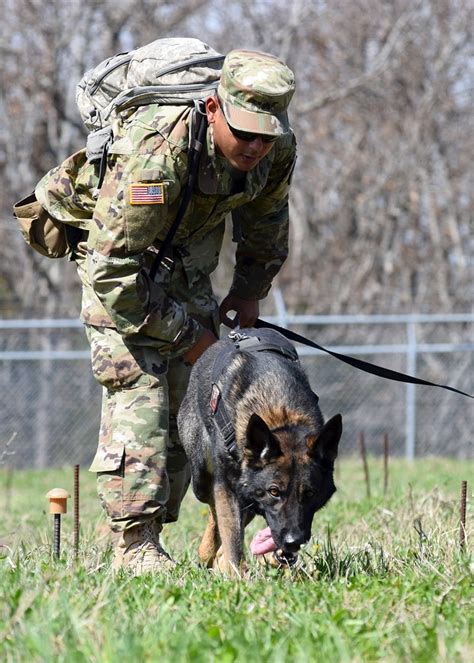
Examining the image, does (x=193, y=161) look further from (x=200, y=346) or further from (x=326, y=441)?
(x=326, y=441)

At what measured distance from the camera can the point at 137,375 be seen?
15.9ft

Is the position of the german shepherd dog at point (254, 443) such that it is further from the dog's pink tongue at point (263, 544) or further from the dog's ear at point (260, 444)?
the dog's pink tongue at point (263, 544)

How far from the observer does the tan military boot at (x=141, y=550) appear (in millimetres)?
4590

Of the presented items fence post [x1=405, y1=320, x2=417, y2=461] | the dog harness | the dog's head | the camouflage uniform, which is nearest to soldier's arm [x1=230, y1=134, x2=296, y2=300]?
the camouflage uniform

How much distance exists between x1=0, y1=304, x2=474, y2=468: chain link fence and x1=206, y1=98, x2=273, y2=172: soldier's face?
30.4 ft

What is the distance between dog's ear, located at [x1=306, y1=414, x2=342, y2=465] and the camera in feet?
13.9

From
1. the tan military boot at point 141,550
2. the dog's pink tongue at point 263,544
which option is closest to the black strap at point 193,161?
the tan military boot at point 141,550

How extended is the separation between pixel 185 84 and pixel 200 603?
7.51 ft

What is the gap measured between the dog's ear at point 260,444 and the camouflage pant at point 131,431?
0.56m

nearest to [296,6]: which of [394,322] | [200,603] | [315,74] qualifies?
[315,74]

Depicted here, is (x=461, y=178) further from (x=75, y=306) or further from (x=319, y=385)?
(x=75, y=306)

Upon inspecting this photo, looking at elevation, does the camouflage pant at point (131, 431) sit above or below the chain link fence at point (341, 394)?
above

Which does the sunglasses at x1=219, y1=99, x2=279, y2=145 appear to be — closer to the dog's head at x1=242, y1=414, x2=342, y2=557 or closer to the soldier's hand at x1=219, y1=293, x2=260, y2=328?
the dog's head at x1=242, y1=414, x2=342, y2=557

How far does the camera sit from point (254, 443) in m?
4.36
